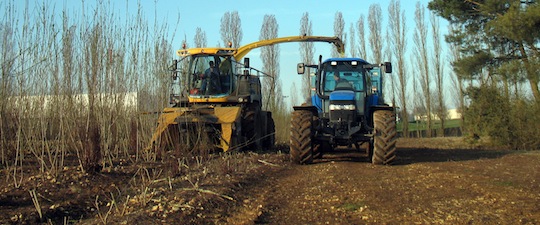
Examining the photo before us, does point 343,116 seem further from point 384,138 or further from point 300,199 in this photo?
point 300,199

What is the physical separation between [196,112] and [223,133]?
2.57 feet

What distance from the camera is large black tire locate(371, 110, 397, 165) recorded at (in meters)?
9.52

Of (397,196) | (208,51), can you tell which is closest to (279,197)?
(397,196)

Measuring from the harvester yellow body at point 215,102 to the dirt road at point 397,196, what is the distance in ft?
8.12

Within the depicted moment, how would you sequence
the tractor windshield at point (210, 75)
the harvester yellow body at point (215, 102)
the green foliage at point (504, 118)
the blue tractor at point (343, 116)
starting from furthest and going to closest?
1. the green foliage at point (504, 118)
2. the tractor windshield at point (210, 75)
3. the harvester yellow body at point (215, 102)
4. the blue tractor at point (343, 116)

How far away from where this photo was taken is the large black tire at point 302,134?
9.76m

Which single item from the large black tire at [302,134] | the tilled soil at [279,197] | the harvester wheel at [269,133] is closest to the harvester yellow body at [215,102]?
the harvester wheel at [269,133]

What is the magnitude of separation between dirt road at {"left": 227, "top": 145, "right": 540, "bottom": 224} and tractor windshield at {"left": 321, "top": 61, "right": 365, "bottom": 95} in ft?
7.71

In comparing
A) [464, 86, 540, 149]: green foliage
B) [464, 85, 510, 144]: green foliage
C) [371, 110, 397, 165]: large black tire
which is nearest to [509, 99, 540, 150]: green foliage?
[464, 86, 540, 149]: green foliage

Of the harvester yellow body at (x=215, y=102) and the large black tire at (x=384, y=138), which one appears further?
the harvester yellow body at (x=215, y=102)

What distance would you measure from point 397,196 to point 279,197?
1.35 m

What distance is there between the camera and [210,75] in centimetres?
1236

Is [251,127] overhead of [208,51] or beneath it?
beneath

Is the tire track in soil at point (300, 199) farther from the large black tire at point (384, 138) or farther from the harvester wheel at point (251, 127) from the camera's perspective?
the harvester wheel at point (251, 127)
